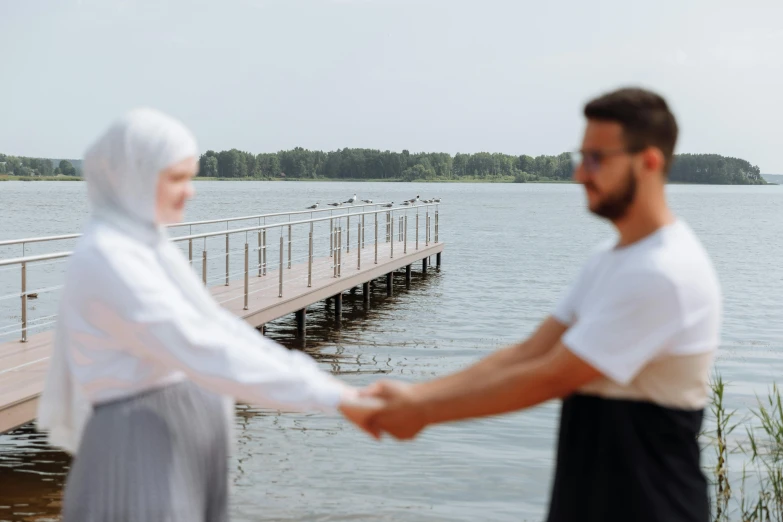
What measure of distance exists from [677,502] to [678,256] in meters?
0.49

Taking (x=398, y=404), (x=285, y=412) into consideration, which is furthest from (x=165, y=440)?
(x=285, y=412)

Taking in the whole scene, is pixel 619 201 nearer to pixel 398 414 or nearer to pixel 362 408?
pixel 398 414

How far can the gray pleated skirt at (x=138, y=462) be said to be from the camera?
2.24 metres

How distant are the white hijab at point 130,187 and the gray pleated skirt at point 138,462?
0.09 metres

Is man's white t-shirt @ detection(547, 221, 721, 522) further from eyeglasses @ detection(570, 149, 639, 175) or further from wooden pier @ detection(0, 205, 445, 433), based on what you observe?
wooden pier @ detection(0, 205, 445, 433)

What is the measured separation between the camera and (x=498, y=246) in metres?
43.5

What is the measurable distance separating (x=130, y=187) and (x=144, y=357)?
1.23ft

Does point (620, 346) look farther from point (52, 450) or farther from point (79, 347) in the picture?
point (52, 450)

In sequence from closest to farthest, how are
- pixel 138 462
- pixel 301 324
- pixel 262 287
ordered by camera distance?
pixel 138 462 < pixel 262 287 < pixel 301 324

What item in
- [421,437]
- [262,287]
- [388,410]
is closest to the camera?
[388,410]

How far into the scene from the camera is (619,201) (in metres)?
2.03

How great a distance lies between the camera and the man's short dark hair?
6.60 feet

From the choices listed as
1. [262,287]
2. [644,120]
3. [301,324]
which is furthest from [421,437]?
[644,120]

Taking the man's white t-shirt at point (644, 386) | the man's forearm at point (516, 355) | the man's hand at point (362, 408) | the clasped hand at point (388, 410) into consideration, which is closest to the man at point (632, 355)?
the man's white t-shirt at point (644, 386)
